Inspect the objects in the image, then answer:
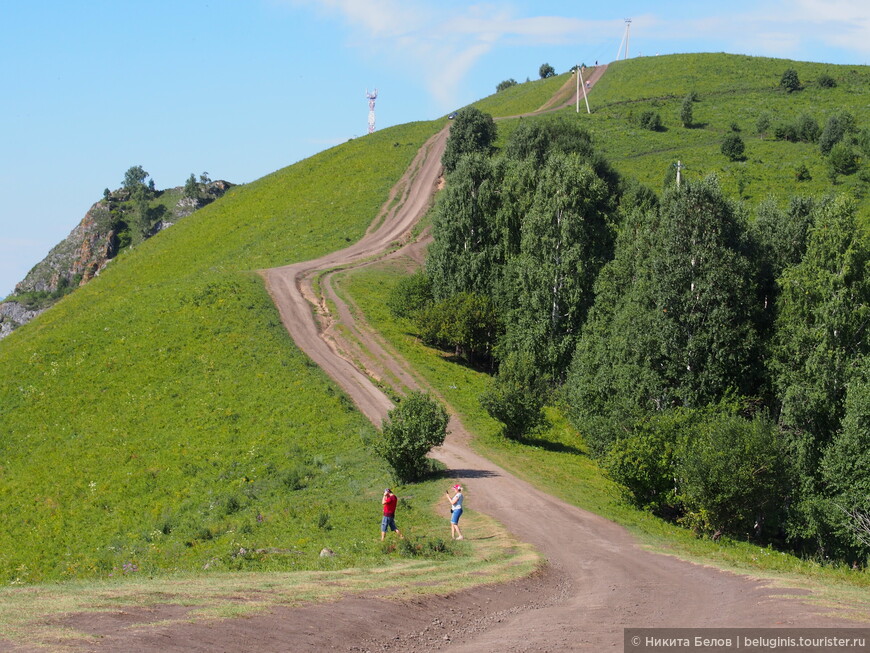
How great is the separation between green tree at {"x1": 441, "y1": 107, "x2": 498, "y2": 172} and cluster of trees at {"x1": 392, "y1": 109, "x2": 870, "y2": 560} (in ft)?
110

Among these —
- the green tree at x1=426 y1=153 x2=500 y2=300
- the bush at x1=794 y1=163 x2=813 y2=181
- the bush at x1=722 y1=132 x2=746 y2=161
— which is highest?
the bush at x1=722 y1=132 x2=746 y2=161

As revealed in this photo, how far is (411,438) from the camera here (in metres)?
31.8

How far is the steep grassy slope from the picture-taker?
29219 millimetres

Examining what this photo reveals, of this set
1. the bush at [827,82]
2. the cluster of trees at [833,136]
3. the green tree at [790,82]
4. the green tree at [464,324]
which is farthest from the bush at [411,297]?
the bush at [827,82]

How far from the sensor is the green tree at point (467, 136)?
91.2 metres

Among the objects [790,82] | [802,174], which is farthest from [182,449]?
[790,82]

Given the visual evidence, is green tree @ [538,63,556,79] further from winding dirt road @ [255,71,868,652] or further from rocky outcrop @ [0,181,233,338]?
winding dirt road @ [255,71,868,652]

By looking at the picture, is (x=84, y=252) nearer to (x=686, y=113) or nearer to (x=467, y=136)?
(x=467, y=136)

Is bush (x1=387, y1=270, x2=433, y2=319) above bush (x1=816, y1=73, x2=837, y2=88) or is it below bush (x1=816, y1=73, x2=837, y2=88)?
below

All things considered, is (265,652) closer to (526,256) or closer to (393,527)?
(393,527)

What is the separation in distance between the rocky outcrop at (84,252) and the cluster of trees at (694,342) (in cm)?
10428

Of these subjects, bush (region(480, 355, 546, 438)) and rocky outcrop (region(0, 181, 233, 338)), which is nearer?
bush (region(480, 355, 546, 438))

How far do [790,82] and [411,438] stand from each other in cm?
10657

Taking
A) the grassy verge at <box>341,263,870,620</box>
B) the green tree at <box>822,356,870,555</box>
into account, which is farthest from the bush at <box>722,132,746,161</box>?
the green tree at <box>822,356,870,555</box>
